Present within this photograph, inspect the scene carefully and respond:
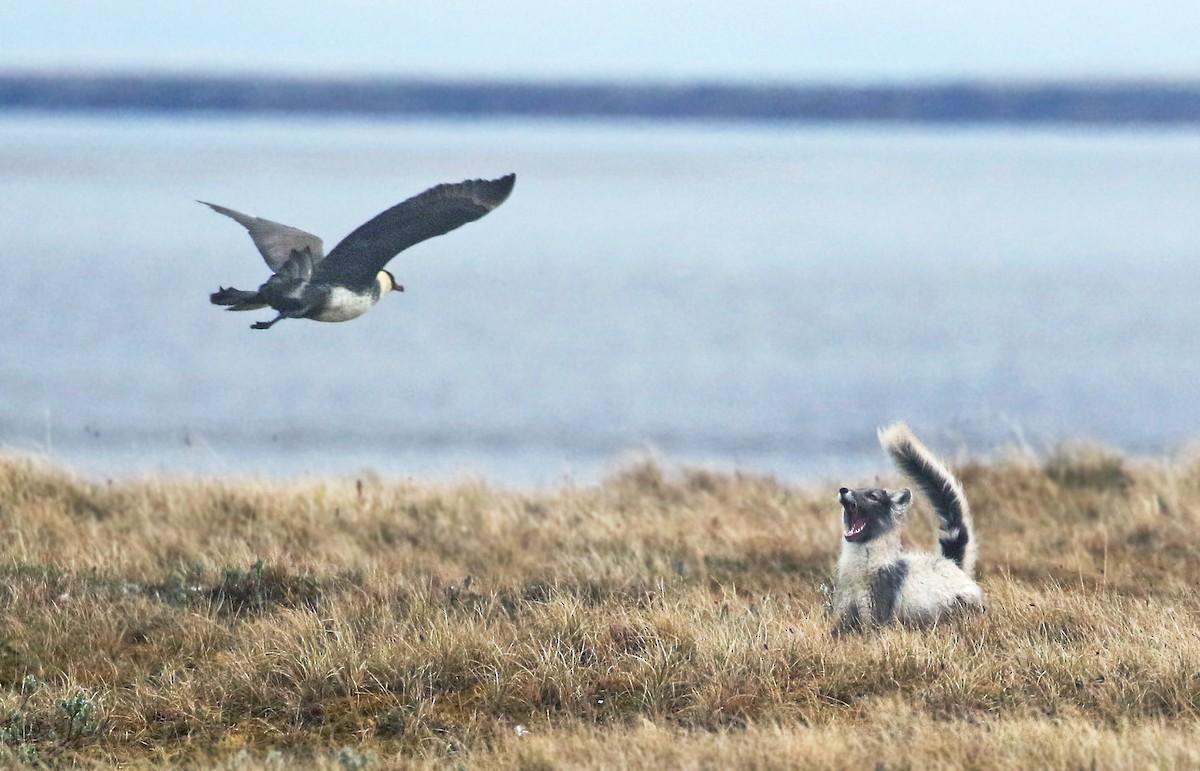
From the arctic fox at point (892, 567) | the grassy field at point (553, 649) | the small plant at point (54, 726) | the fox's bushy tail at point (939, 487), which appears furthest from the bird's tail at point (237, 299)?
the fox's bushy tail at point (939, 487)

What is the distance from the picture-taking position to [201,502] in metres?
10.6

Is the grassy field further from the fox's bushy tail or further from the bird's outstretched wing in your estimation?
the bird's outstretched wing

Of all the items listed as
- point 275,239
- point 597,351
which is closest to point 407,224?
point 275,239

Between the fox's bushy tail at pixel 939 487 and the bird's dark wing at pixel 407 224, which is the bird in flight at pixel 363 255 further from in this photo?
the fox's bushy tail at pixel 939 487

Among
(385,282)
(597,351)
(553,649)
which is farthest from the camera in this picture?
(597,351)

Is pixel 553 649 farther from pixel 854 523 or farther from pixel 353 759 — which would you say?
pixel 854 523

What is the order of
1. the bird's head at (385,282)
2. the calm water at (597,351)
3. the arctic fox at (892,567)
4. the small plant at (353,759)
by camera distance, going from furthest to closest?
the calm water at (597,351)
the arctic fox at (892,567)
the bird's head at (385,282)
the small plant at (353,759)

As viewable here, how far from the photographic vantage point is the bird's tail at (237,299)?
543 cm

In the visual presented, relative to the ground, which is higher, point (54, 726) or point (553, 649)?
point (553, 649)

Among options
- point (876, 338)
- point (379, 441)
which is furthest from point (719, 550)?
point (876, 338)

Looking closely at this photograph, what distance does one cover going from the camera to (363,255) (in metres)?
5.99

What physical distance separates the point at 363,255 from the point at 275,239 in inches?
23.7

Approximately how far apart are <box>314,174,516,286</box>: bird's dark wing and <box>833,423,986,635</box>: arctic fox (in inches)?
87.1

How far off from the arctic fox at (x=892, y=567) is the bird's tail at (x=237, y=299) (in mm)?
2823
